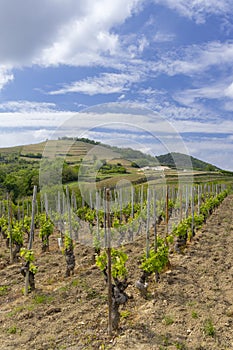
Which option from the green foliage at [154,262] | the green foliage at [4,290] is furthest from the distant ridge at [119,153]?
the green foliage at [4,290]

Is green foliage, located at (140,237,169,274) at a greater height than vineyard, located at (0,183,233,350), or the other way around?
green foliage, located at (140,237,169,274)

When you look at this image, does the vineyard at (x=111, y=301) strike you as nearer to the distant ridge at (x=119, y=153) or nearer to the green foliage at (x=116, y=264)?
the green foliage at (x=116, y=264)

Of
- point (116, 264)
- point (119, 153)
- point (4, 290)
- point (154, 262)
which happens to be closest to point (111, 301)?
point (116, 264)

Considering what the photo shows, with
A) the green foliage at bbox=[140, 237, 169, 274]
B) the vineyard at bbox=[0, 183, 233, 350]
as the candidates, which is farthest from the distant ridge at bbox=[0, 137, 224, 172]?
A: the green foliage at bbox=[140, 237, 169, 274]

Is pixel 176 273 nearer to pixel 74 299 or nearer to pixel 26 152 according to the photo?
pixel 74 299

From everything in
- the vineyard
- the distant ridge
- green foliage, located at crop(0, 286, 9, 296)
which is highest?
the distant ridge

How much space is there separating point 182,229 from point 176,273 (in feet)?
10.1

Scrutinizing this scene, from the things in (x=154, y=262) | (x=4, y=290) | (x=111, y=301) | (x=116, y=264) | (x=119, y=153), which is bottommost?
(x=4, y=290)

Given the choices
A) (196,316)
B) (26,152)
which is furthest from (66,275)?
(26,152)

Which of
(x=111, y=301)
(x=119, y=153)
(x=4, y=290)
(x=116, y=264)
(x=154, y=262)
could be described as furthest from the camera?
(x=119, y=153)

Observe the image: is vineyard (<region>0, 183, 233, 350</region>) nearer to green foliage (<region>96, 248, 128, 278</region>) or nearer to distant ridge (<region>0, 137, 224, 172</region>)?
green foliage (<region>96, 248, 128, 278</region>)

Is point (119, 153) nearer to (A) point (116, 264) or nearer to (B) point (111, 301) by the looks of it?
(A) point (116, 264)

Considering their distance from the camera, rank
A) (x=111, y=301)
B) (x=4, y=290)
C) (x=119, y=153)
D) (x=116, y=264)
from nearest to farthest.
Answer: (x=111, y=301) < (x=116, y=264) < (x=4, y=290) < (x=119, y=153)

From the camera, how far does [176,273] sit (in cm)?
925
